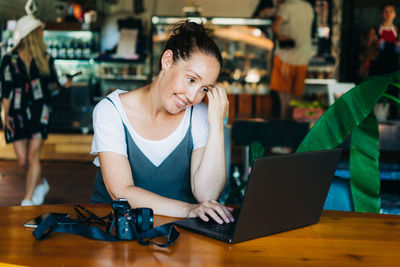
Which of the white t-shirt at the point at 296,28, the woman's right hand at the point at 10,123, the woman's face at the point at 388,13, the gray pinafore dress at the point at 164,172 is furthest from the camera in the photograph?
the white t-shirt at the point at 296,28

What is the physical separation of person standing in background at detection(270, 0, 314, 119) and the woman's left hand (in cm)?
401

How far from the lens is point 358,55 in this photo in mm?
8391

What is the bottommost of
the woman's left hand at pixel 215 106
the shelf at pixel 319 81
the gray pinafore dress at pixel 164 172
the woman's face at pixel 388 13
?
the shelf at pixel 319 81

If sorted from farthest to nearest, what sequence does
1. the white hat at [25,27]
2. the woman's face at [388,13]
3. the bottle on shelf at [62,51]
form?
the bottle on shelf at [62,51] → the woman's face at [388,13] → the white hat at [25,27]

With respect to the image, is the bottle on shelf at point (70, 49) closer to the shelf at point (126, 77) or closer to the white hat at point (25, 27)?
the shelf at point (126, 77)

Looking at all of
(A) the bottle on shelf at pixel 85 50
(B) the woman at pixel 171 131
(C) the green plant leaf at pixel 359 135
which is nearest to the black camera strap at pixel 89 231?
(B) the woman at pixel 171 131

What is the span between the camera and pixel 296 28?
5777 mm

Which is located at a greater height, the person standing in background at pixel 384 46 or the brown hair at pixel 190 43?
the brown hair at pixel 190 43

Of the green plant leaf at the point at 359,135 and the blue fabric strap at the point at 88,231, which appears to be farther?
the green plant leaf at the point at 359,135

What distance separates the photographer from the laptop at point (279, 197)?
1121mm

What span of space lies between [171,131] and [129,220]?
710mm

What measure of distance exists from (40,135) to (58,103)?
315cm

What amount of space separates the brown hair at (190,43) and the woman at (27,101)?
2635 mm

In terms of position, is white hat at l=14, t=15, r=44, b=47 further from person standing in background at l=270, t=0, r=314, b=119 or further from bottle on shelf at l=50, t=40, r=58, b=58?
bottle on shelf at l=50, t=40, r=58, b=58
